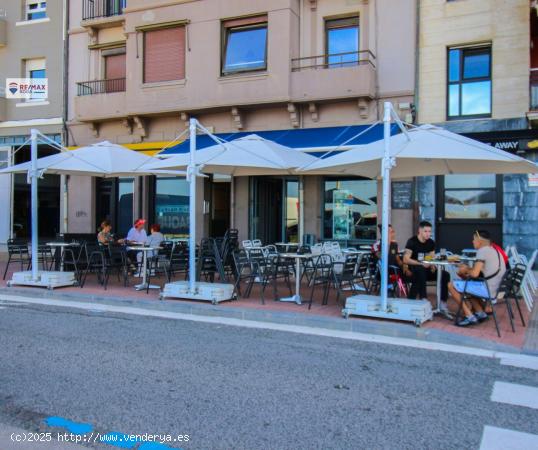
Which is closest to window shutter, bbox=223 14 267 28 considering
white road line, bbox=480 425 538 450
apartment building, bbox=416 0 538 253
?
apartment building, bbox=416 0 538 253

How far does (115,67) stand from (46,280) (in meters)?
9.48

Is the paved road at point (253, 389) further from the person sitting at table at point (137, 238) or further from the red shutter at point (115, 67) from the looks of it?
the red shutter at point (115, 67)

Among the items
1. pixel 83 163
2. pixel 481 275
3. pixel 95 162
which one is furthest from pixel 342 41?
pixel 481 275

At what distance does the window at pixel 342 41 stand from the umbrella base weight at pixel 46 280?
8345 millimetres

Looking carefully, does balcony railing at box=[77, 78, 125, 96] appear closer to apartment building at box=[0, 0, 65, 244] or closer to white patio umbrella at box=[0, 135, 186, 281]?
apartment building at box=[0, 0, 65, 244]

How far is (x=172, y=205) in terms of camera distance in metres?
17.0

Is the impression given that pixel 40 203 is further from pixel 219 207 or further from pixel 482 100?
pixel 482 100

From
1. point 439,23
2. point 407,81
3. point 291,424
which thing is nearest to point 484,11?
point 439,23

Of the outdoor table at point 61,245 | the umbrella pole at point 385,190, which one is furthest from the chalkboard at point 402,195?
the outdoor table at point 61,245

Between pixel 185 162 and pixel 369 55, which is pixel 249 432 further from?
pixel 369 55

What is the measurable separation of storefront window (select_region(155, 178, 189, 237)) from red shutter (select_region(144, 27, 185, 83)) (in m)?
3.14

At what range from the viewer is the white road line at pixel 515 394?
4762 millimetres

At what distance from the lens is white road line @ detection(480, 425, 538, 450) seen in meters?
3.81

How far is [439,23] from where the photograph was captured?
13367 mm
